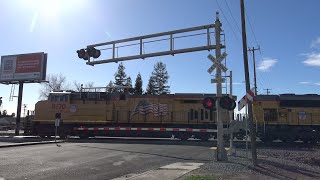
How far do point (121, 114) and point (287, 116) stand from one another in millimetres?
14768

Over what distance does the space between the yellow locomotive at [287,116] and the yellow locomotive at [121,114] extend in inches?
168

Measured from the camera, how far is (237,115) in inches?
1364

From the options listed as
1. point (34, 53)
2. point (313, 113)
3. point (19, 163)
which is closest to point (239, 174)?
point (19, 163)

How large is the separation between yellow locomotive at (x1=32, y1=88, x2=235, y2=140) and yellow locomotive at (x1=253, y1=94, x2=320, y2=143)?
4.28 m

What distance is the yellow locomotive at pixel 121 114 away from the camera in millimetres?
35438

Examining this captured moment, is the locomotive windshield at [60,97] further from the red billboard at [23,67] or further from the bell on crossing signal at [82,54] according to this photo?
the bell on crossing signal at [82,54]

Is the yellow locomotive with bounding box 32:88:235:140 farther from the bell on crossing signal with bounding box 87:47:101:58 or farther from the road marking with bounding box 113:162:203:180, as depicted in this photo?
the road marking with bounding box 113:162:203:180

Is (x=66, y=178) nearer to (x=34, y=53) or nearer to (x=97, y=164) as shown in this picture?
(x=97, y=164)

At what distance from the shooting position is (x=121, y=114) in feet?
121

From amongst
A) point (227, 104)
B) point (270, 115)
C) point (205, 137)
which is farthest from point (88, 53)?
point (270, 115)

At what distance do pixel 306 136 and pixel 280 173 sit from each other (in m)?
18.6

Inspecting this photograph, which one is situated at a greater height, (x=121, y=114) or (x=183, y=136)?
(x=121, y=114)

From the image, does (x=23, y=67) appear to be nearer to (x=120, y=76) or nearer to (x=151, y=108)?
(x=151, y=108)

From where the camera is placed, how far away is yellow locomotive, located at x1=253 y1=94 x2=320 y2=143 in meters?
32.1
